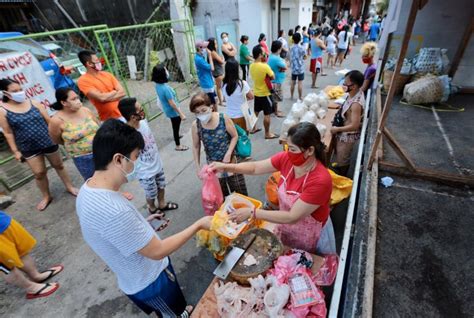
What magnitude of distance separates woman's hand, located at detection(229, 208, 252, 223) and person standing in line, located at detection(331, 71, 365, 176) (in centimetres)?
220

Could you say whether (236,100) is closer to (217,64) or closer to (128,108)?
(128,108)

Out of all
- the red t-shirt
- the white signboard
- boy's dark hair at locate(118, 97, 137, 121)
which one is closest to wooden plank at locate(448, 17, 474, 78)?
the red t-shirt

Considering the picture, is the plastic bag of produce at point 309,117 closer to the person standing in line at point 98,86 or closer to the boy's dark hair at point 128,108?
the boy's dark hair at point 128,108

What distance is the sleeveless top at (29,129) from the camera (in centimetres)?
337

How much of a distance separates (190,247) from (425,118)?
185 inches

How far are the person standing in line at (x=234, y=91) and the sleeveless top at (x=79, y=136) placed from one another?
7.42 ft

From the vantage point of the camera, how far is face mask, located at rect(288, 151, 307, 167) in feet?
6.32

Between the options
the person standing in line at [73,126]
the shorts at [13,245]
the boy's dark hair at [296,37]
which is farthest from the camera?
the boy's dark hair at [296,37]

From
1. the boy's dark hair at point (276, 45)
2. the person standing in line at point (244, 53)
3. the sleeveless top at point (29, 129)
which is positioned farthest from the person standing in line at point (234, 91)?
the person standing in line at point (244, 53)

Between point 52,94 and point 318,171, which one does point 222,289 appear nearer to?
point 318,171

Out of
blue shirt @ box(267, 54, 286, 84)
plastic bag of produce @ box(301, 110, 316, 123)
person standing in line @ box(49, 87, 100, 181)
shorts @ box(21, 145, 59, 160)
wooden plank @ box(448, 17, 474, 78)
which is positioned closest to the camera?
person standing in line @ box(49, 87, 100, 181)

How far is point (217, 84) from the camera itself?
7871 mm

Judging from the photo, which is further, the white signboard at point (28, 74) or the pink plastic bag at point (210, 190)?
the white signboard at point (28, 74)

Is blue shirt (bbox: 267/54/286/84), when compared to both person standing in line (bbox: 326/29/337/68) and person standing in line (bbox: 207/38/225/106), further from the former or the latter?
person standing in line (bbox: 326/29/337/68)
